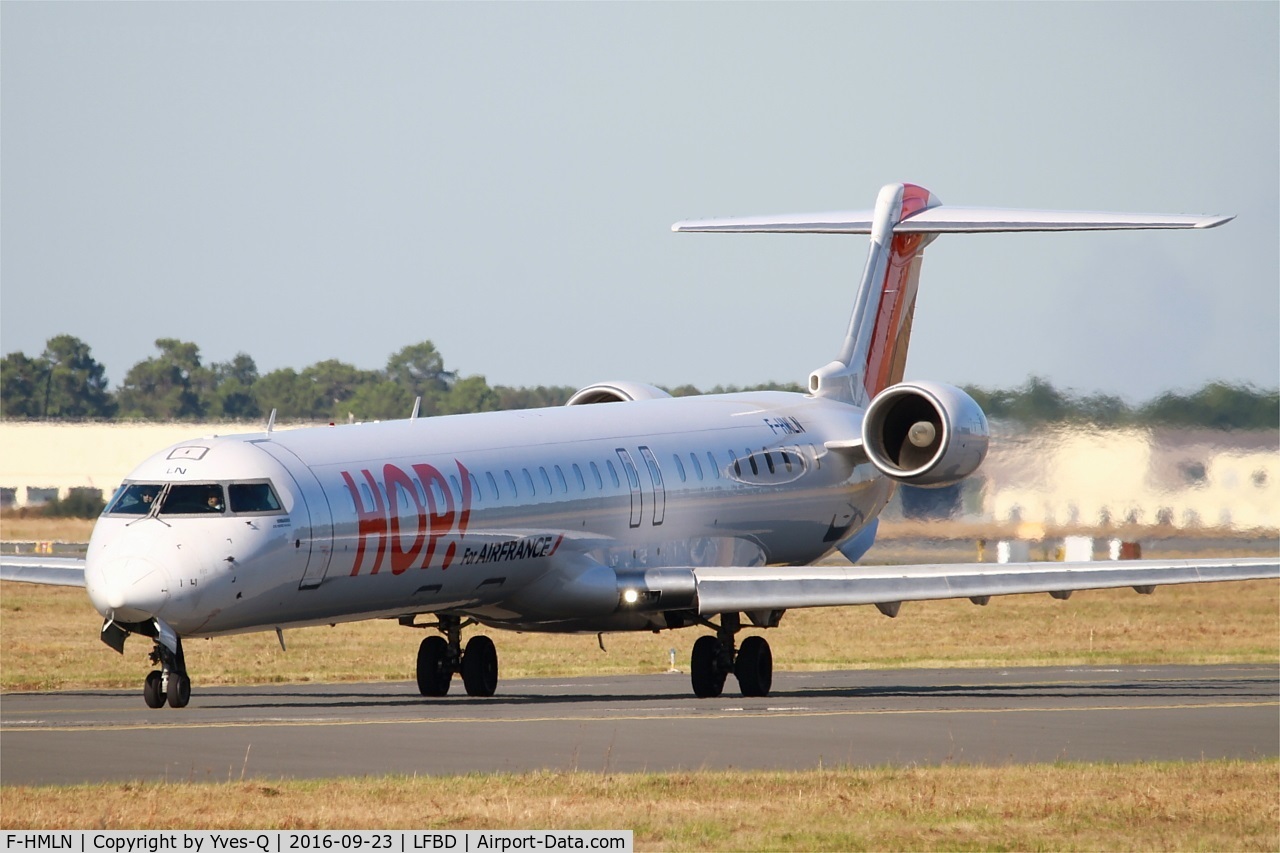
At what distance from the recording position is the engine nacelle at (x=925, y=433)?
30.4 meters

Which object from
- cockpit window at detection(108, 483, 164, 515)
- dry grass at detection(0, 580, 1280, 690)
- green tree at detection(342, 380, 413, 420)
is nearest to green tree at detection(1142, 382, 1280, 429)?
dry grass at detection(0, 580, 1280, 690)

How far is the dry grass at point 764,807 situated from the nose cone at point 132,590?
4448 mm

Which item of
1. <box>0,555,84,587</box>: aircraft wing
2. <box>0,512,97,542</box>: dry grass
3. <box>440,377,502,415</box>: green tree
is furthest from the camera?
<box>440,377,502,415</box>: green tree

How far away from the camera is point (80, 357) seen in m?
88.9

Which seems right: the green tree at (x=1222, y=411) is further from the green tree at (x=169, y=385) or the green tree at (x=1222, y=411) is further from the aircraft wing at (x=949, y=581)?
the green tree at (x=169, y=385)

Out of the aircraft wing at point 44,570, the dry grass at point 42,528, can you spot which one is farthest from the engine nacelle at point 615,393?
the dry grass at point 42,528

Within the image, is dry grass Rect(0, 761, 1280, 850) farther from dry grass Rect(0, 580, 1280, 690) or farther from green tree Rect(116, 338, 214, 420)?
green tree Rect(116, 338, 214, 420)

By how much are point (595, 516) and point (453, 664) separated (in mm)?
2541

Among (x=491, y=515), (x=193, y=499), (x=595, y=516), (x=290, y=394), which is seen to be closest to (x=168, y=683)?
(x=193, y=499)

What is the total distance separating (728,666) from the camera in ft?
90.5

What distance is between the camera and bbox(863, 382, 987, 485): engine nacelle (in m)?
30.4

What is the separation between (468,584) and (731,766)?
25.0 ft

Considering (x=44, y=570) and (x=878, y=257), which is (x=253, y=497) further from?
(x=878, y=257)

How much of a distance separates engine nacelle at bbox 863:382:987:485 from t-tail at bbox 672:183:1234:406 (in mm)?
2991
